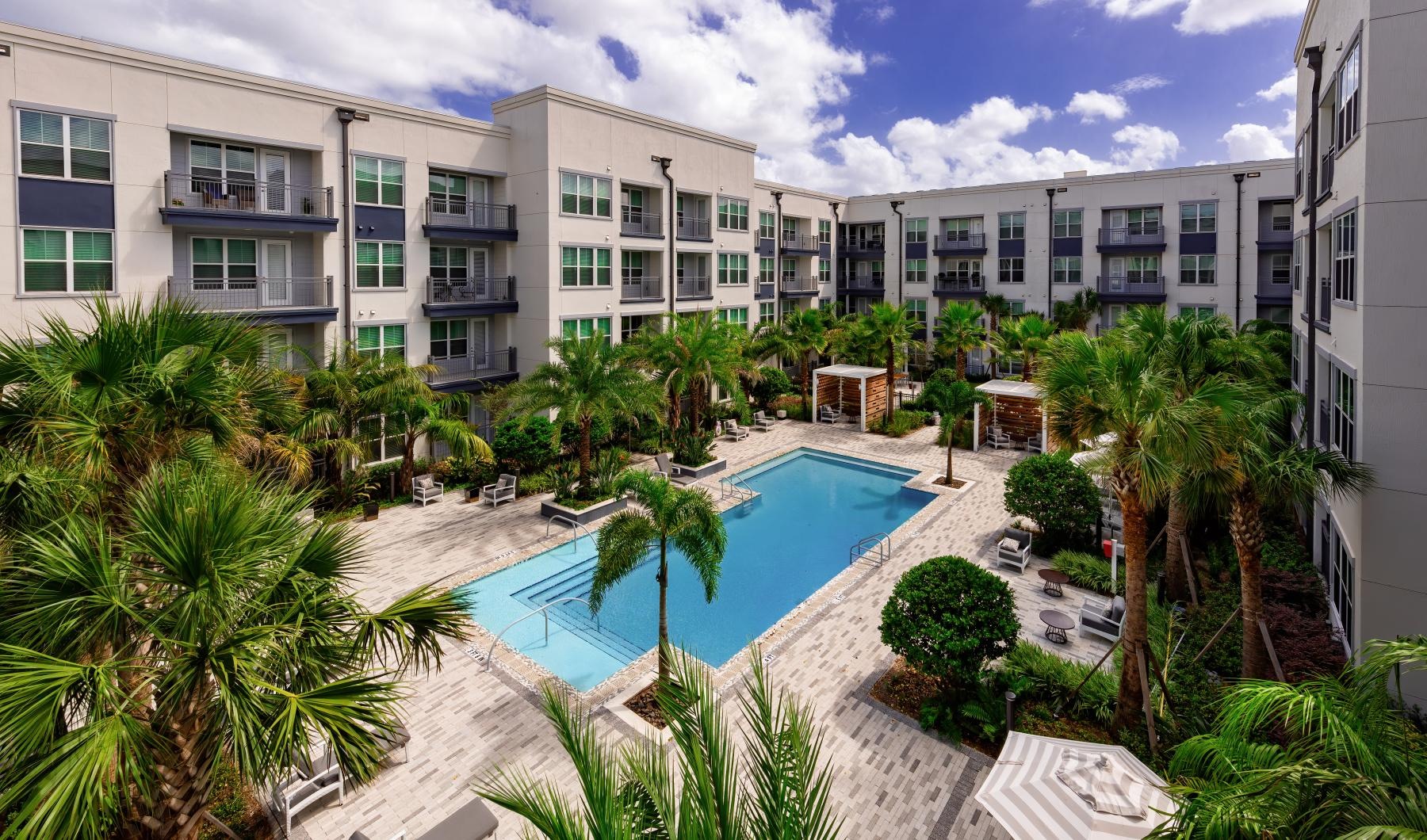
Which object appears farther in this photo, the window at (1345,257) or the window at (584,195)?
the window at (584,195)

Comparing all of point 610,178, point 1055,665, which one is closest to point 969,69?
point 610,178

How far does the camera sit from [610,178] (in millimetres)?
27031

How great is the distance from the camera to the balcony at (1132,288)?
35031 mm

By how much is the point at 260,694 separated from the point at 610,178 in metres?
24.7

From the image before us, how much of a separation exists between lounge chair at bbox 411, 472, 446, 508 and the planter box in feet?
10.7

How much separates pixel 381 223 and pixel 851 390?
19.7 metres

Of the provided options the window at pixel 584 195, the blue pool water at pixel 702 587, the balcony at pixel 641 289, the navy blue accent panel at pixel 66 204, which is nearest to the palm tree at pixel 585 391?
the blue pool water at pixel 702 587

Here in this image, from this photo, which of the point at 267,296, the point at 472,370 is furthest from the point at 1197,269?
the point at 267,296

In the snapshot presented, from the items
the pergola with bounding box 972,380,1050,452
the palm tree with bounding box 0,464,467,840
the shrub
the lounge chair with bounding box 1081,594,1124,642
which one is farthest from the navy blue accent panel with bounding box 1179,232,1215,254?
the palm tree with bounding box 0,464,467,840

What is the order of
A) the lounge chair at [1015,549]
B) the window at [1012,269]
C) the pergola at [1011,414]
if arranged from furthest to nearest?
1. the window at [1012,269]
2. the pergola at [1011,414]
3. the lounge chair at [1015,549]

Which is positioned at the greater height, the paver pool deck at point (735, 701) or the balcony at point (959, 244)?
the balcony at point (959, 244)

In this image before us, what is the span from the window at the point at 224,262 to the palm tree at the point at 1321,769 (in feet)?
75.1

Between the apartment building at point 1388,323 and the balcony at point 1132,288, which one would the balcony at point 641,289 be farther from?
the balcony at point 1132,288

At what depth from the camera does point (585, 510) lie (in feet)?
62.5
